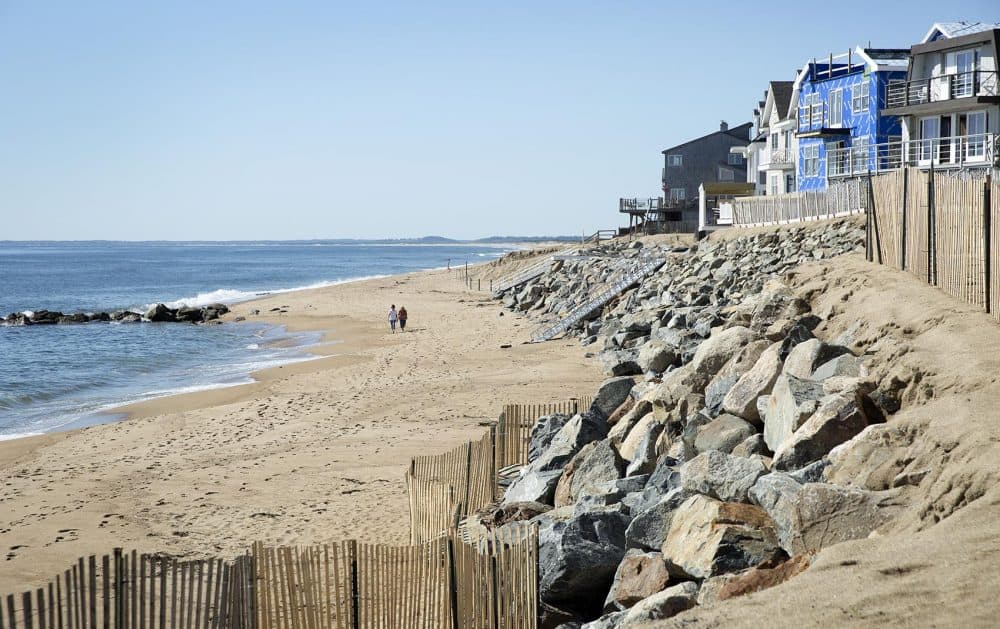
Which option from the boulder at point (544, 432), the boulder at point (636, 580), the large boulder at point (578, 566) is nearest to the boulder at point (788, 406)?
the large boulder at point (578, 566)

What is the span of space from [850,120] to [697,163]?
105 ft

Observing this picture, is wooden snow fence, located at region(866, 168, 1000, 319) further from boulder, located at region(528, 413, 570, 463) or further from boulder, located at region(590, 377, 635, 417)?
boulder, located at region(528, 413, 570, 463)

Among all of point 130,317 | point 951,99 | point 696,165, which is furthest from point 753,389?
point 696,165

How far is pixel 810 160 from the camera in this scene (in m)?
52.2

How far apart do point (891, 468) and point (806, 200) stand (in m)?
30.3

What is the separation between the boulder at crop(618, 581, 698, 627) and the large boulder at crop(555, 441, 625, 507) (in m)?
3.91

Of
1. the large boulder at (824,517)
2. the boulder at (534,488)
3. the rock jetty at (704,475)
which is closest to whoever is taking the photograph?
the large boulder at (824,517)

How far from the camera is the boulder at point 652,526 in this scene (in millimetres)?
8789

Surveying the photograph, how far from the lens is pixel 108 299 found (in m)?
75.2

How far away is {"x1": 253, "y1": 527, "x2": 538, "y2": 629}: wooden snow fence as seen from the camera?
8.26m

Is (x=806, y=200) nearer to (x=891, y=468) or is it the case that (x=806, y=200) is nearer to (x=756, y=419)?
(x=756, y=419)

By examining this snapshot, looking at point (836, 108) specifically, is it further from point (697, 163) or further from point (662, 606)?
point (662, 606)

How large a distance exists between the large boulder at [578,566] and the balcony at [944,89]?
33508 mm

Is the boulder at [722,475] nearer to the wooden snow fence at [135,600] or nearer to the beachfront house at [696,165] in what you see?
the wooden snow fence at [135,600]
